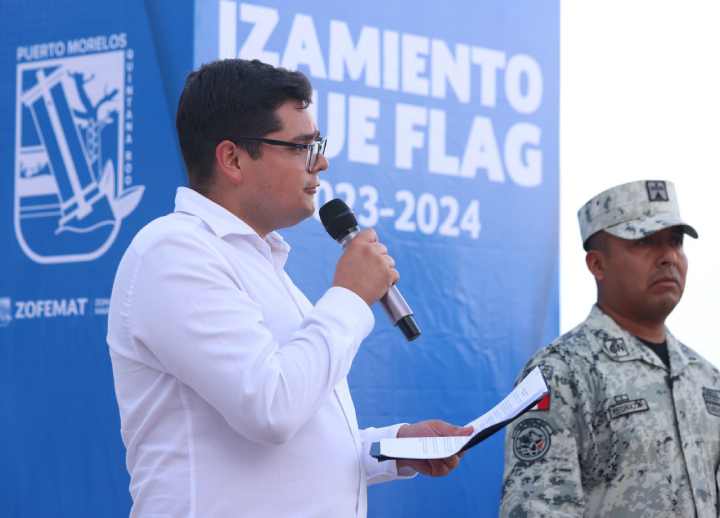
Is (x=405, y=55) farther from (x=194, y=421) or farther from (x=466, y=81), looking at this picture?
(x=194, y=421)

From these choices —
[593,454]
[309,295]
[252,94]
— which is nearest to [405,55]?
[309,295]

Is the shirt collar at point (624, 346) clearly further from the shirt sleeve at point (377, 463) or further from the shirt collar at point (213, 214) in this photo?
the shirt collar at point (213, 214)

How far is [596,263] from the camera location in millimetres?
3572

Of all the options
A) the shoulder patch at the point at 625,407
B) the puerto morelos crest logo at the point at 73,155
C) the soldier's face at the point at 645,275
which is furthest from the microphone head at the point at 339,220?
the puerto morelos crest logo at the point at 73,155

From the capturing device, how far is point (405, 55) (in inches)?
181

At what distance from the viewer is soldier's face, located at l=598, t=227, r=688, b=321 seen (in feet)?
11.3

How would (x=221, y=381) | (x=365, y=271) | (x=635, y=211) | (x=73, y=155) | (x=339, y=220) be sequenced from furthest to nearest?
(x=73, y=155) → (x=635, y=211) → (x=339, y=220) → (x=365, y=271) → (x=221, y=381)

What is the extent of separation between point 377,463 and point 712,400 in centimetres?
141

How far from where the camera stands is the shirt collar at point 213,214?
7.48ft

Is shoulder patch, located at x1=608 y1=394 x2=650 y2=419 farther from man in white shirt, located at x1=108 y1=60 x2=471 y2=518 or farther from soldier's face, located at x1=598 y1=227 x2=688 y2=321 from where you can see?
man in white shirt, located at x1=108 y1=60 x2=471 y2=518

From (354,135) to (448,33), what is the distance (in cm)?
66

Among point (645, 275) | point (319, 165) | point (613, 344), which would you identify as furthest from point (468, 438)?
point (645, 275)

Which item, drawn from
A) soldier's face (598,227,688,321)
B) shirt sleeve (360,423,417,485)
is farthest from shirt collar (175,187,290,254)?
soldier's face (598,227,688,321)

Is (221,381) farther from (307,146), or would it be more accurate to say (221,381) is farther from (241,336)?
(307,146)
